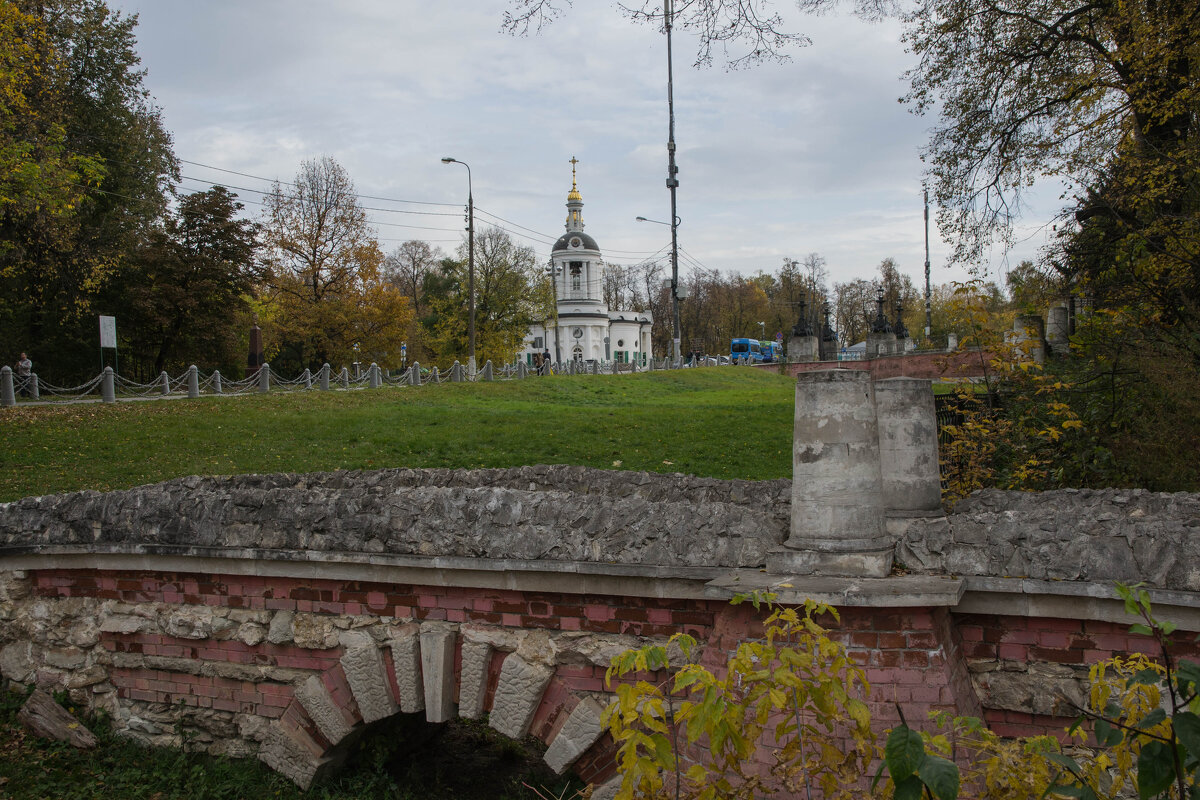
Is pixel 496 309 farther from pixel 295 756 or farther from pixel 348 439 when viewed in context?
pixel 295 756

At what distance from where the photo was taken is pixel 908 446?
235 inches

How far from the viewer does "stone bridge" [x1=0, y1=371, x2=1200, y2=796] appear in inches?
164

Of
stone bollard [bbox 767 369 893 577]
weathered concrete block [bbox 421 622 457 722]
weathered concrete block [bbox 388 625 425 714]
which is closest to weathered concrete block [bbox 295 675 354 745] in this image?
weathered concrete block [bbox 388 625 425 714]

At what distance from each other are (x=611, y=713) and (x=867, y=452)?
2.14 m

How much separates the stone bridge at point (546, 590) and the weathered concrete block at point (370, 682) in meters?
0.02

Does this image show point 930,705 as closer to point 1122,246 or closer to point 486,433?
point 1122,246

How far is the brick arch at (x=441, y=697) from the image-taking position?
16.0ft

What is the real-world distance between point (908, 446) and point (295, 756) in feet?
14.9

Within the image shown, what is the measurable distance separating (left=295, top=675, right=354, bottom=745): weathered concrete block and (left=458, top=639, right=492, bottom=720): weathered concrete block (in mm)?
853

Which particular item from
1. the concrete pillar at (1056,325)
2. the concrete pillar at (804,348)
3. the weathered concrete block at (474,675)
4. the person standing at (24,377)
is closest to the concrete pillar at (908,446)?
the weathered concrete block at (474,675)

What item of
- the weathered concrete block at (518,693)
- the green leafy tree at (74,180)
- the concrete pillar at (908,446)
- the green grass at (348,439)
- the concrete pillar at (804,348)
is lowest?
the weathered concrete block at (518,693)

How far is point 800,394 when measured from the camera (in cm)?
478

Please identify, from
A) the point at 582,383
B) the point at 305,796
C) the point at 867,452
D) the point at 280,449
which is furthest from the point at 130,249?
the point at 867,452

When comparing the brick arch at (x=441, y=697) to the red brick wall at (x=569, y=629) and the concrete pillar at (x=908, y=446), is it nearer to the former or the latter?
the red brick wall at (x=569, y=629)
